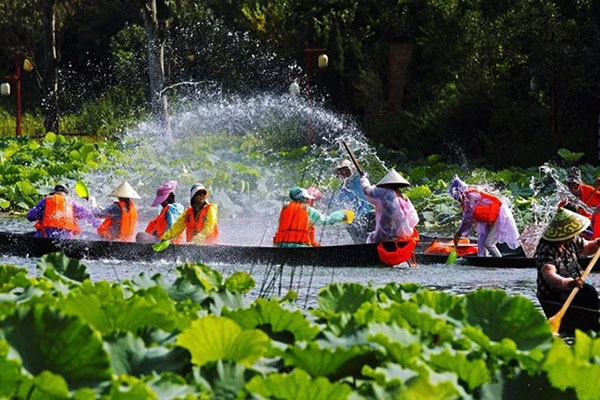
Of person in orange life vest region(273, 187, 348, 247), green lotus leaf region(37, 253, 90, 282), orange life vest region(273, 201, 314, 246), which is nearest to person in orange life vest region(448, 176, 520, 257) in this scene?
person in orange life vest region(273, 187, 348, 247)

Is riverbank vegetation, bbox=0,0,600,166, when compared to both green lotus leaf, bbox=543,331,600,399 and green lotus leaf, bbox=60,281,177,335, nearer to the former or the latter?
green lotus leaf, bbox=60,281,177,335

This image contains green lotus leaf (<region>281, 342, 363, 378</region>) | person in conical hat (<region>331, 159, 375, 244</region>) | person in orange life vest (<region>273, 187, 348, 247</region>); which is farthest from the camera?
person in conical hat (<region>331, 159, 375, 244</region>)

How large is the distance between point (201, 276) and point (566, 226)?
3.42 m

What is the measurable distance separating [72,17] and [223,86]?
47.0 feet

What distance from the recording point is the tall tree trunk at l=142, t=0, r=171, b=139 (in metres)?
34.1

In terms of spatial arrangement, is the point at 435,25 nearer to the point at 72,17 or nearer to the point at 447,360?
the point at 72,17

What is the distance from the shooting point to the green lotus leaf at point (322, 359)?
3814mm

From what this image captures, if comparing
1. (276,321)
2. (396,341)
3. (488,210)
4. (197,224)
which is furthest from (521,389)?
(488,210)

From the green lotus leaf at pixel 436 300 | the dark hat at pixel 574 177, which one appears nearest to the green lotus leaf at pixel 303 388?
the green lotus leaf at pixel 436 300

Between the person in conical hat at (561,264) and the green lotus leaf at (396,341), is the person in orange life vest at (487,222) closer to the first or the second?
the person in conical hat at (561,264)

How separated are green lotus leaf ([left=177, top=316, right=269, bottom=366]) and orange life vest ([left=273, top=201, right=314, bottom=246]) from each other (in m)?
10.1

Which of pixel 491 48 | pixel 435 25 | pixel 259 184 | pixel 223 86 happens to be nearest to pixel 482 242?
pixel 259 184

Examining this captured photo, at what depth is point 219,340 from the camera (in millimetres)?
3914

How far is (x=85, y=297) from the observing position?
13.9 ft
